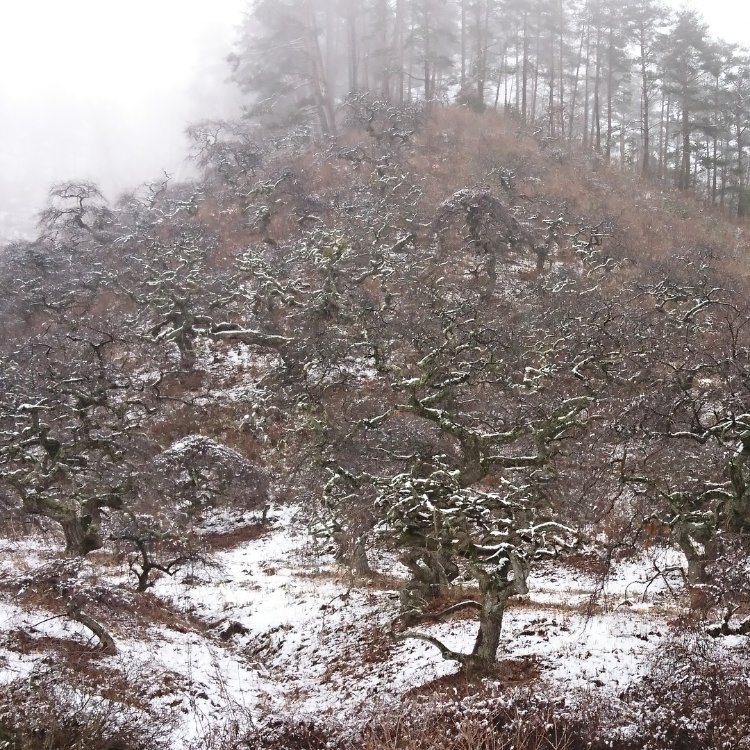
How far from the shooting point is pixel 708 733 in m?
6.17

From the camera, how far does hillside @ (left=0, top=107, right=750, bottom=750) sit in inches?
274

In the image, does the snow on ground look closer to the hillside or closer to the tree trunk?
the hillside

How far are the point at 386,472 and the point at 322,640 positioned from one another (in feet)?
10.4

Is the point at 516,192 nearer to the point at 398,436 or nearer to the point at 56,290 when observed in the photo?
the point at 398,436

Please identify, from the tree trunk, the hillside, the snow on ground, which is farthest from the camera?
the tree trunk

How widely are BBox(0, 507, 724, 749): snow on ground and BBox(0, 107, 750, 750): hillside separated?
0.20ft

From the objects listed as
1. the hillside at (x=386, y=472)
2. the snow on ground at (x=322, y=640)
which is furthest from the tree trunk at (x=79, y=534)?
the snow on ground at (x=322, y=640)

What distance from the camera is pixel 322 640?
10062 mm

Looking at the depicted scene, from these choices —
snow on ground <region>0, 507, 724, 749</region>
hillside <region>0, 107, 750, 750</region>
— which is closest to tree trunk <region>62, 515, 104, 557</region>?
hillside <region>0, 107, 750, 750</region>

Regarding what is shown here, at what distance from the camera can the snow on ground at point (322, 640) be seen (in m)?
7.65

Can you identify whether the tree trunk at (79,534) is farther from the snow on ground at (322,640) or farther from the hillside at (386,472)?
the snow on ground at (322,640)

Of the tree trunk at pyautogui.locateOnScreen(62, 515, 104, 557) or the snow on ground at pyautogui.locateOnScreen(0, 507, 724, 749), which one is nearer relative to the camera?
the snow on ground at pyautogui.locateOnScreen(0, 507, 724, 749)

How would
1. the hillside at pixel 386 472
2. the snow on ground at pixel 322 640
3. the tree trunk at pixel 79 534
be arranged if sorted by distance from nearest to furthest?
1. the hillside at pixel 386 472
2. the snow on ground at pixel 322 640
3. the tree trunk at pixel 79 534

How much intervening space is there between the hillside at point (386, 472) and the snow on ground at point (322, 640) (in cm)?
6
